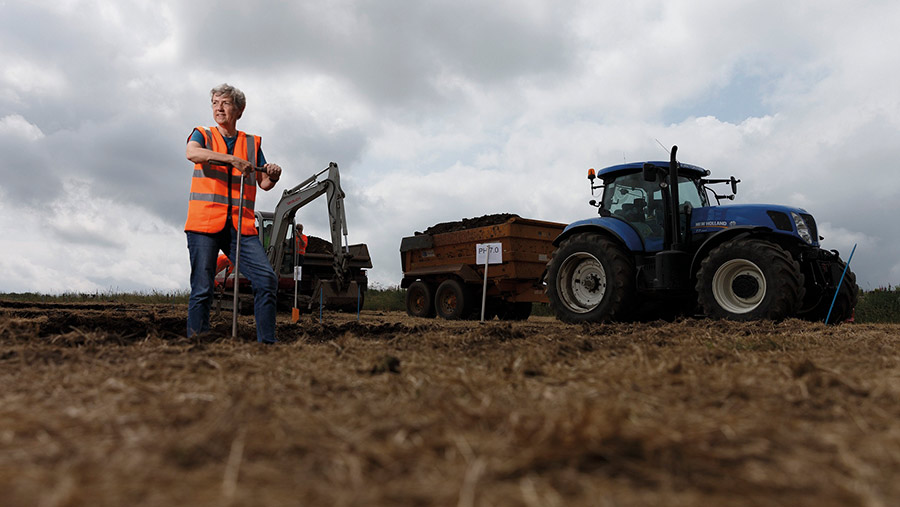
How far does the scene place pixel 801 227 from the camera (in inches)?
303

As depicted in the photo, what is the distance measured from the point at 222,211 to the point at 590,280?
5.69 meters

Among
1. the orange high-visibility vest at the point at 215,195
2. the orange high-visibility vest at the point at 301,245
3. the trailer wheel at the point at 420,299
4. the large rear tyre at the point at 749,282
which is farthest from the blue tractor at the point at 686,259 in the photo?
the orange high-visibility vest at the point at 301,245

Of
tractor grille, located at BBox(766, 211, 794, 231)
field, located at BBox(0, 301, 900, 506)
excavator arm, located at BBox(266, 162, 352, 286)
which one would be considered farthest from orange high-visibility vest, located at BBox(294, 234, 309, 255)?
field, located at BBox(0, 301, 900, 506)

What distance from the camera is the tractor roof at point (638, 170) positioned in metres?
8.61

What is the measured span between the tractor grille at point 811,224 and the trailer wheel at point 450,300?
6.11m

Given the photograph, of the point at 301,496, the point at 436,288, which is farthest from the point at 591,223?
the point at 301,496

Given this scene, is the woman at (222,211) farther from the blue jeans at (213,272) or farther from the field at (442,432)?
the field at (442,432)

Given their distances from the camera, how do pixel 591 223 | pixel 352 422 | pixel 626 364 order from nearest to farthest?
pixel 352 422 → pixel 626 364 → pixel 591 223

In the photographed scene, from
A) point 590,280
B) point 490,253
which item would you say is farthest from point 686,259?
point 490,253

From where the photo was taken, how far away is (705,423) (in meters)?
1.93

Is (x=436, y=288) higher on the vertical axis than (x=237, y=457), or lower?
higher

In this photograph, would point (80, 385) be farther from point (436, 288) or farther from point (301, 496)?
point (436, 288)

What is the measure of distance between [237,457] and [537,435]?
739 millimetres

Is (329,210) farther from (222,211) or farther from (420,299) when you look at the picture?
(222,211)
